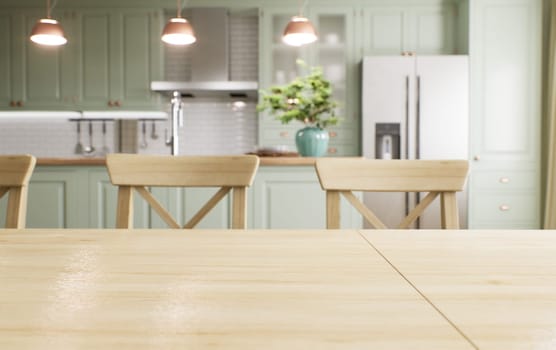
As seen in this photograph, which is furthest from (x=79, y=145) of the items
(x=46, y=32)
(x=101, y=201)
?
(x=101, y=201)

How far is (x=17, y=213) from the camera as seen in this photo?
124cm

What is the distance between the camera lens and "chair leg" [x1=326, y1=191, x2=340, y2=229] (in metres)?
1.24

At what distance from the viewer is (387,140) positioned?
3.98 metres

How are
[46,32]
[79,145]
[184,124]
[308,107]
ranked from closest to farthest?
1. [308,107]
2. [46,32]
3. [79,145]
4. [184,124]

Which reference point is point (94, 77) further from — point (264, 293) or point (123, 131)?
point (264, 293)

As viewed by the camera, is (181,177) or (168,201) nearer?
(181,177)

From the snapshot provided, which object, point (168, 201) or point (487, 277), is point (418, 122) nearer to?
point (168, 201)

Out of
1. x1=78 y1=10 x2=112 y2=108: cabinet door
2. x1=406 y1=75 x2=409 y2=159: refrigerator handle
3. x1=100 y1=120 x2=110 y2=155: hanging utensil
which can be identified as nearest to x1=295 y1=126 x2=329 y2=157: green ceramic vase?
x1=406 y1=75 x2=409 y2=159: refrigerator handle

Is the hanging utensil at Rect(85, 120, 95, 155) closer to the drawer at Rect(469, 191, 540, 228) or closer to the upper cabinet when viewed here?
the upper cabinet

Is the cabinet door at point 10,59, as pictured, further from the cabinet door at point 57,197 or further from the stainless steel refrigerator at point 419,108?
the stainless steel refrigerator at point 419,108

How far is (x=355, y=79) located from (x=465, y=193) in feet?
4.51

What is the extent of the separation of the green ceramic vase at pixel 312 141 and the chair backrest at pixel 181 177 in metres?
1.43

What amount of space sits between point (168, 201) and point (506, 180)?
2762mm

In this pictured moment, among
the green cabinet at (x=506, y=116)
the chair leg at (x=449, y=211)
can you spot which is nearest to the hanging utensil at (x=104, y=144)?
the green cabinet at (x=506, y=116)
